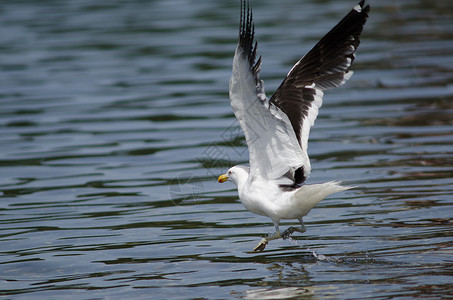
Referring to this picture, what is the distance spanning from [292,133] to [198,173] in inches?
200

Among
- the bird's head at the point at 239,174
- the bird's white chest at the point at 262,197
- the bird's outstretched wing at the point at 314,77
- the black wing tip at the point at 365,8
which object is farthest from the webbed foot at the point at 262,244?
the black wing tip at the point at 365,8

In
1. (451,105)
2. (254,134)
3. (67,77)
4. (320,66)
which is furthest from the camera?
(67,77)

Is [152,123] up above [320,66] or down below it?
below

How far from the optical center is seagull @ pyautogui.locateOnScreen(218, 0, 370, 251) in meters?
8.30

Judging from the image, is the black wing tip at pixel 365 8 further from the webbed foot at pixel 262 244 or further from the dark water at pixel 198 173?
the webbed foot at pixel 262 244

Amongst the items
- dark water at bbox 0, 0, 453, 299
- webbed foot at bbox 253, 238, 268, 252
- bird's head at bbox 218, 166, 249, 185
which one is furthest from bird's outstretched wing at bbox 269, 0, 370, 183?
dark water at bbox 0, 0, 453, 299

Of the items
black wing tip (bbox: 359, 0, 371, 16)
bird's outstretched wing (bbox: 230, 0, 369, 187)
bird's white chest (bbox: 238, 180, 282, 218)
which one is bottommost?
bird's white chest (bbox: 238, 180, 282, 218)

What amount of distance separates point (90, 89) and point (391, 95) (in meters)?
8.18

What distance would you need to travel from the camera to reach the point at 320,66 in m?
9.02

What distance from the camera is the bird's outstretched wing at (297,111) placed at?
836 centimetres

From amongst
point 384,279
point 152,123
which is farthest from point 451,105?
point 384,279

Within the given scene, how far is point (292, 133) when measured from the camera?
8.45 m

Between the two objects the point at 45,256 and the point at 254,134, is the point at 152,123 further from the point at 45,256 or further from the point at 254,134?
the point at 254,134

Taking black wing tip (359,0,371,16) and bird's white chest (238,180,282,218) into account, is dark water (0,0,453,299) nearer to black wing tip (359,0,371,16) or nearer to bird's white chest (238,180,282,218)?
bird's white chest (238,180,282,218)
